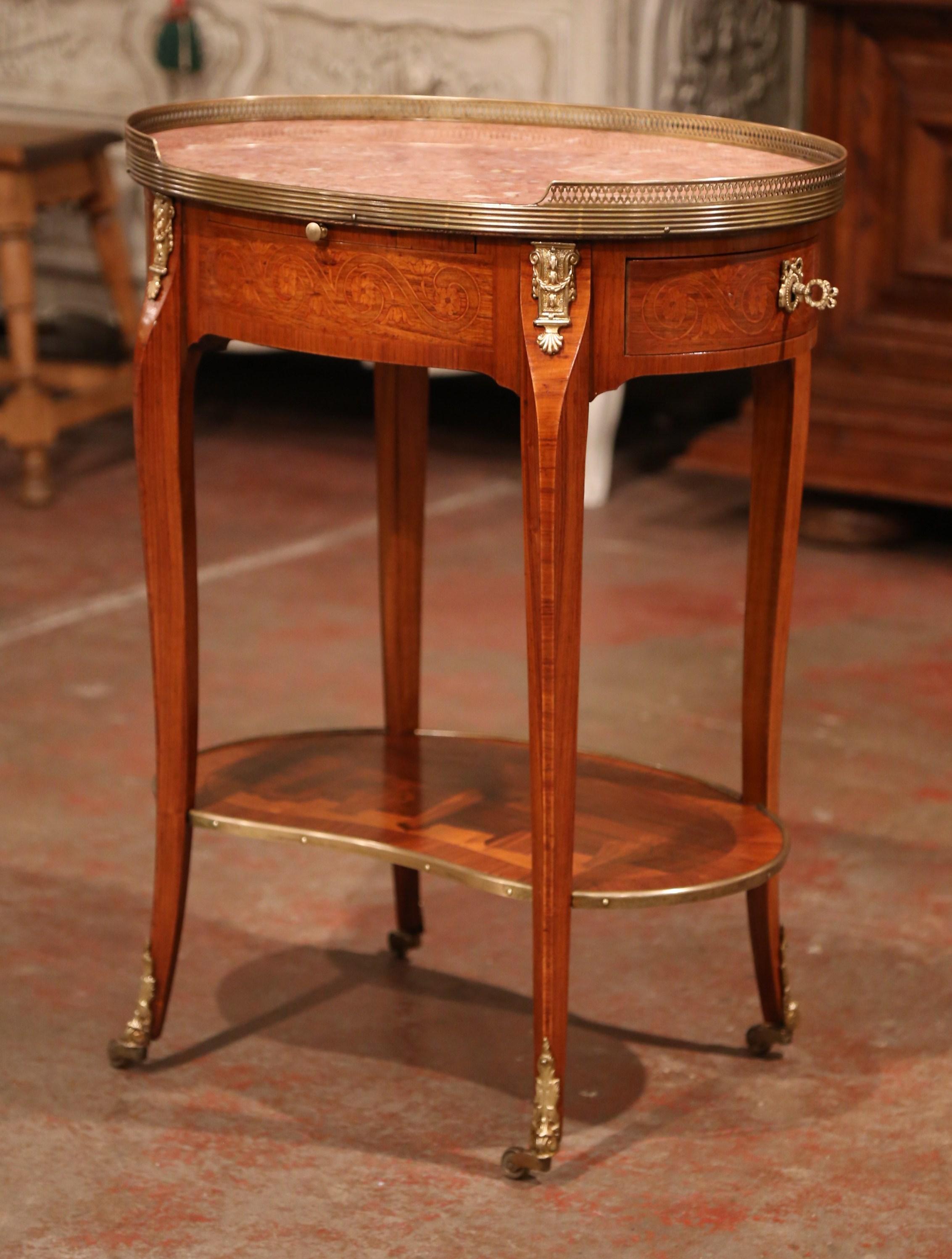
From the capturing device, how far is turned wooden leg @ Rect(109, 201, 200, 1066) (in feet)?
6.40

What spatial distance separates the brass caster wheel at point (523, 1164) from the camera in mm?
1895

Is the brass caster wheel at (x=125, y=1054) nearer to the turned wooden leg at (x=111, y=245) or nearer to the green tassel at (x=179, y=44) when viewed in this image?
the turned wooden leg at (x=111, y=245)

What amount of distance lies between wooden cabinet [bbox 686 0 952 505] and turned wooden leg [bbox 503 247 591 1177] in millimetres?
2495

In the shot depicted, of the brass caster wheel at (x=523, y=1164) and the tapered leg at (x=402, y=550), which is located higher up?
the tapered leg at (x=402, y=550)

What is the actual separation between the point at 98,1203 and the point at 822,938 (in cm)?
105

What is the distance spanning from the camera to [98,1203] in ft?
6.09

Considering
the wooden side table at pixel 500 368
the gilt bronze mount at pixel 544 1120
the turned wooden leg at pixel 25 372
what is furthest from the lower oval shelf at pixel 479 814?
the turned wooden leg at pixel 25 372

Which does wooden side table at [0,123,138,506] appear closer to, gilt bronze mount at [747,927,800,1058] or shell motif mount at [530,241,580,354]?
gilt bronze mount at [747,927,800,1058]

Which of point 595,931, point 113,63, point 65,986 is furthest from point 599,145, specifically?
point 113,63

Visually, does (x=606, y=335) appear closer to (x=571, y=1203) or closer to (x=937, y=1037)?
(x=571, y=1203)

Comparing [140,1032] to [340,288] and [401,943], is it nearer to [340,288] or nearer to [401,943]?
[401,943]

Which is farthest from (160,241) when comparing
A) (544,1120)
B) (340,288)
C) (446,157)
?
(544,1120)

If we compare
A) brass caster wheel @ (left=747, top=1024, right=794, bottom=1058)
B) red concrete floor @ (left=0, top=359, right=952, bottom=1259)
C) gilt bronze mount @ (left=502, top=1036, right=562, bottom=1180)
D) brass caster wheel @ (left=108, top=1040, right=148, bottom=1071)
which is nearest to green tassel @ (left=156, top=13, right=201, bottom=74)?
red concrete floor @ (left=0, top=359, right=952, bottom=1259)

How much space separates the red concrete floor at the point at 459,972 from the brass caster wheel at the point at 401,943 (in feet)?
0.09
